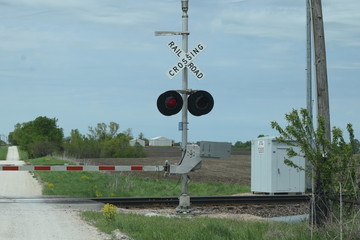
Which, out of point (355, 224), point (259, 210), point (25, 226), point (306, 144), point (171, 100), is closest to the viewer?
point (355, 224)

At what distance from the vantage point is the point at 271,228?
12.0 metres

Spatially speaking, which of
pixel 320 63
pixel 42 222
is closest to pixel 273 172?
pixel 42 222

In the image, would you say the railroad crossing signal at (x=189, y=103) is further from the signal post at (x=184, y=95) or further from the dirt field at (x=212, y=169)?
the dirt field at (x=212, y=169)

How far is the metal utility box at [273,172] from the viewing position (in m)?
24.4

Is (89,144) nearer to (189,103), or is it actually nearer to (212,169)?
(212,169)

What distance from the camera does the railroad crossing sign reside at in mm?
16828

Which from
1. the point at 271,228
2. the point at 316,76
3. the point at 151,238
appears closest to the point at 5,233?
the point at 151,238

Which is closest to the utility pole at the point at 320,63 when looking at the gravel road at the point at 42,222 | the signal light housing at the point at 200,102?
the gravel road at the point at 42,222

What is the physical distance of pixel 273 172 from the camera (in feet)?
79.9

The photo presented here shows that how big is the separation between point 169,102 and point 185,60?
3.79 ft

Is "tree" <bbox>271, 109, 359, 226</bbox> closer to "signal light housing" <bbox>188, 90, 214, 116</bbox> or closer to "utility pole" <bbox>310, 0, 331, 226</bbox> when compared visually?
"utility pole" <bbox>310, 0, 331, 226</bbox>

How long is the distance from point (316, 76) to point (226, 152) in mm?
5430

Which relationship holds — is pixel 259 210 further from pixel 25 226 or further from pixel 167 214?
pixel 25 226

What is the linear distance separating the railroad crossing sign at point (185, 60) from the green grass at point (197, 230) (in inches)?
161
